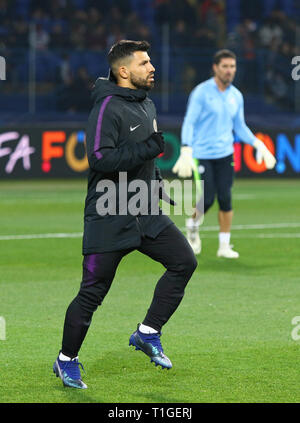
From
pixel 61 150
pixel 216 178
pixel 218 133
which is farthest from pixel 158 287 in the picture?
pixel 61 150

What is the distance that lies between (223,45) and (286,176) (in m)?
3.89

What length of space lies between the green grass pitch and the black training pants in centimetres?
35

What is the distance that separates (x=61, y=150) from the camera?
21703mm

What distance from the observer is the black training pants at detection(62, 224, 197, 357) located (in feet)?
20.2

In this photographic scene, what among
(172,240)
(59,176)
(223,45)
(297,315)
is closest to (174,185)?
(59,176)

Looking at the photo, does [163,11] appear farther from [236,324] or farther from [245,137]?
[236,324]

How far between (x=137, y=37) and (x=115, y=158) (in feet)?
61.7

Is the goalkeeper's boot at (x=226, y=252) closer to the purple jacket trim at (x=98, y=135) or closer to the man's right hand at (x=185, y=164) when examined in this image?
the man's right hand at (x=185, y=164)

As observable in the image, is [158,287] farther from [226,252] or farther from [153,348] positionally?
[226,252]

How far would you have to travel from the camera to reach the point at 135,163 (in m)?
6.11

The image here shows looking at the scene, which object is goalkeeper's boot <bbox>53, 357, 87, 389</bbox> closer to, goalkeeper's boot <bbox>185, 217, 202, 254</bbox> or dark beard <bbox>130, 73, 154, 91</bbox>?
dark beard <bbox>130, 73, 154, 91</bbox>

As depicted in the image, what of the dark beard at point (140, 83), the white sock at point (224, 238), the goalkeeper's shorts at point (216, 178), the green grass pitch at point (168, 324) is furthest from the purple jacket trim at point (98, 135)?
the white sock at point (224, 238)

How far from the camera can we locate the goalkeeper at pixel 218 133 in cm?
1162

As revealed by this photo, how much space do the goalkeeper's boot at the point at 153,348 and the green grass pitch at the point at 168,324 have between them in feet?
0.24
